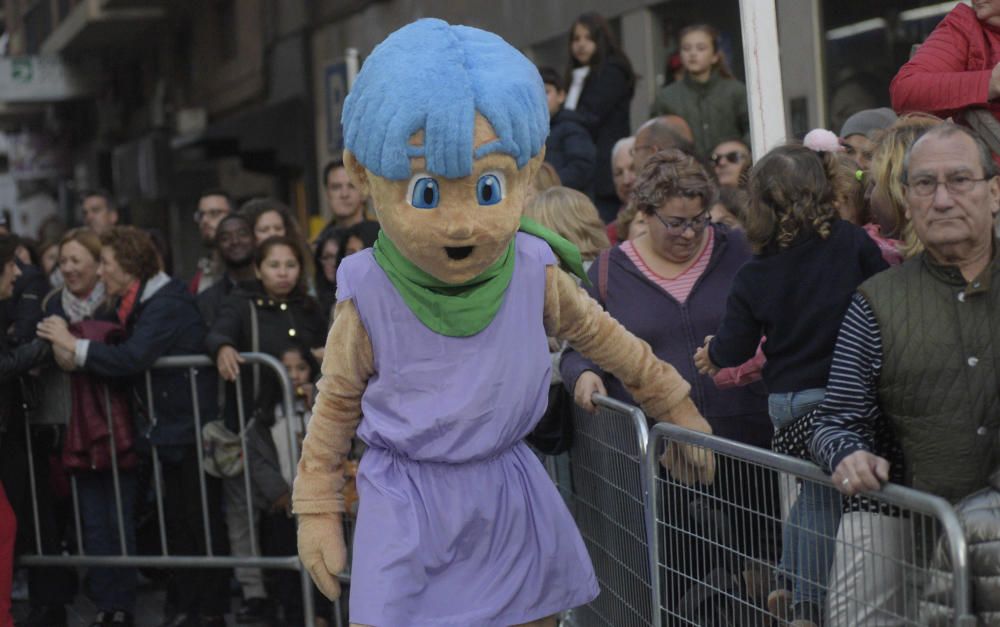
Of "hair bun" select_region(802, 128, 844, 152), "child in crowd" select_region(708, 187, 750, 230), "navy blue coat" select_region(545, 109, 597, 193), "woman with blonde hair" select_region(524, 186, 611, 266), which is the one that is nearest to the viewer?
"hair bun" select_region(802, 128, 844, 152)

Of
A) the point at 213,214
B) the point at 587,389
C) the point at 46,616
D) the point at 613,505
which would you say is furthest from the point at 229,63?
the point at 613,505

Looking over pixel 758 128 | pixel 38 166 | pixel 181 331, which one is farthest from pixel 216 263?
pixel 38 166

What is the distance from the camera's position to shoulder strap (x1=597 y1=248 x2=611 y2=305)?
19.2 ft

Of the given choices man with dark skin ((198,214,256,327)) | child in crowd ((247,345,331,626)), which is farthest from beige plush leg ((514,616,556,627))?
man with dark skin ((198,214,256,327))

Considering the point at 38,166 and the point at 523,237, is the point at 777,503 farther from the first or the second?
the point at 38,166

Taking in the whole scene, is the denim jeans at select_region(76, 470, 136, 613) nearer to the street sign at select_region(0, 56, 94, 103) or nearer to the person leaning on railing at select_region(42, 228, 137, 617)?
the person leaning on railing at select_region(42, 228, 137, 617)

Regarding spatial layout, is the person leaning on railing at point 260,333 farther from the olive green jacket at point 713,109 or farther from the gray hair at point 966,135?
the gray hair at point 966,135

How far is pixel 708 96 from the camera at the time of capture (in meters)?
9.03

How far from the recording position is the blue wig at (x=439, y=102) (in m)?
4.46

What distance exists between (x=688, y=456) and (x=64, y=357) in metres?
4.04

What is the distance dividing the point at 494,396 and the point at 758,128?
185 centimetres

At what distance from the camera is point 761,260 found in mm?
4871

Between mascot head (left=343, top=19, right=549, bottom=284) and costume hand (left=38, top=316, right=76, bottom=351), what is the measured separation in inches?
136

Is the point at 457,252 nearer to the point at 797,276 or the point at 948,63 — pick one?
the point at 797,276
